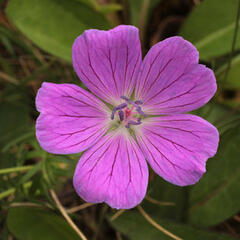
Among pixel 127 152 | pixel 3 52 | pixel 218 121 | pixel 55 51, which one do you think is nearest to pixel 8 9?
pixel 55 51

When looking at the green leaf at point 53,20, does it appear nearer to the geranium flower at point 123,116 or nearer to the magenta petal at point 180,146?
the geranium flower at point 123,116

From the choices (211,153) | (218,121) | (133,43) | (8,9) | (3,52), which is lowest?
(3,52)

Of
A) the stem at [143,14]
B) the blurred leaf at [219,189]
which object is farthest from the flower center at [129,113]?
the stem at [143,14]

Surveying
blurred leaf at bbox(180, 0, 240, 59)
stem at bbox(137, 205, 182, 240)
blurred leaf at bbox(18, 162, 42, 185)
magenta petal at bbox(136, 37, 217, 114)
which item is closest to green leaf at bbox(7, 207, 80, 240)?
blurred leaf at bbox(18, 162, 42, 185)

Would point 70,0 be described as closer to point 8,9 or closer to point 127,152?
point 8,9

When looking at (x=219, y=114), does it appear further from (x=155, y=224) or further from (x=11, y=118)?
(x=11, y=118)

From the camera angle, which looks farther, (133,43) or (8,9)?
(8,9)
